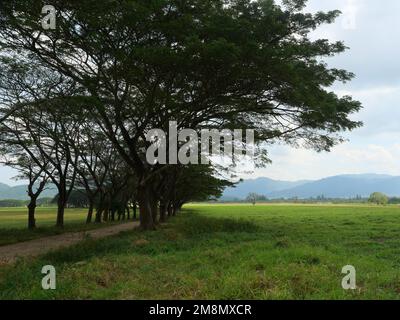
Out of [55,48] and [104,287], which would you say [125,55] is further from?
[104,287]

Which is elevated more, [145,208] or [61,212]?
[145,208]

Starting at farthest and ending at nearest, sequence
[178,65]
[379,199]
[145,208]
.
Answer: [379,199]
[145,208]
[178,65]

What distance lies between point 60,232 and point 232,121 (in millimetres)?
12734

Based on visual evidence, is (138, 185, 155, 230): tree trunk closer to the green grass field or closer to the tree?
the green grass field

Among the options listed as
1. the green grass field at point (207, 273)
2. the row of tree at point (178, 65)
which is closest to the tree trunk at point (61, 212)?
the row of tree at point (178, 65)

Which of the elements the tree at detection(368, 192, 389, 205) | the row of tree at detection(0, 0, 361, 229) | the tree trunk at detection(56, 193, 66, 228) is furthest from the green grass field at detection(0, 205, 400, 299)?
the tree at detection(368, 192, 389, 205)

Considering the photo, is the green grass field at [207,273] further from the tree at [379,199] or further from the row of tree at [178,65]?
the tree at [379,199]

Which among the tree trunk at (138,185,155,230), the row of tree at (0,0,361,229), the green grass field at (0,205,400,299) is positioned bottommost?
the green grass field at (0,205,400,299)

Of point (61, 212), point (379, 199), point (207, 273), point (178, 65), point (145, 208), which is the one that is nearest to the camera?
point (207, 273)

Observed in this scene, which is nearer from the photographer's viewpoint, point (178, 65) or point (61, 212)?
point (178, 65)

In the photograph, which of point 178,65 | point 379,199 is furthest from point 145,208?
point 379,199

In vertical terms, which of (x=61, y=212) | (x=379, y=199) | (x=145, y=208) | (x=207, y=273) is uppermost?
(x=379, y=199)

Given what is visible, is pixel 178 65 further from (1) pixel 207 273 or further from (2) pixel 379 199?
(2) pixel 379 199
